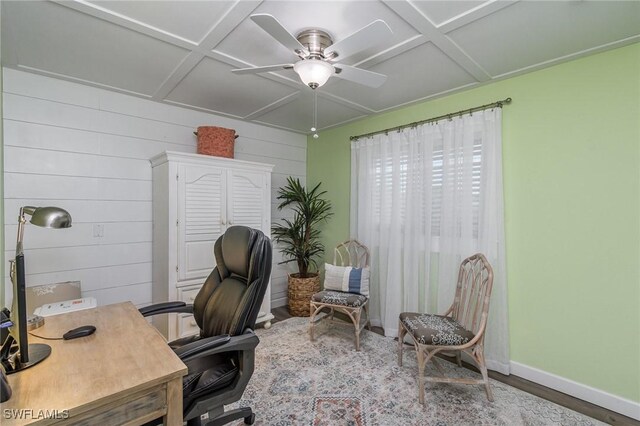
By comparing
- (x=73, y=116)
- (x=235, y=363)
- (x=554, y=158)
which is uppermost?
(x=73, y=116)

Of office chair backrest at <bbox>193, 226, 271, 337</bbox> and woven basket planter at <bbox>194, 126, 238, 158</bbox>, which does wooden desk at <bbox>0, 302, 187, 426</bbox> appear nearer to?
office chair backrest at <bbox>193, 226, 271, 337</bbox>

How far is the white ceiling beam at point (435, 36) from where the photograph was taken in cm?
158

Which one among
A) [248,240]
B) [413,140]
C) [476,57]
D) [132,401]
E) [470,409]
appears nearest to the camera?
[132,401]

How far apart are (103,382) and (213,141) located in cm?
240

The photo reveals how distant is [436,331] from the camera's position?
2096mm

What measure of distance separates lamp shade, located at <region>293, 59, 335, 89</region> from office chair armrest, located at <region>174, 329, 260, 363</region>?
1.49 m

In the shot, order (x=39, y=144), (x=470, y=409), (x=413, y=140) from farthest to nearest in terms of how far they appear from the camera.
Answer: (x=413, y=140)
(x=39, y=144)
(x=470, y=409)

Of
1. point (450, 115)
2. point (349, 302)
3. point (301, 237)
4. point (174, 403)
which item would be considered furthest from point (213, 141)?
point (174, 403)

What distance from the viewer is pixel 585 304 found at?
2.06m

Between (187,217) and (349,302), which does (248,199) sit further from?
(349,302)

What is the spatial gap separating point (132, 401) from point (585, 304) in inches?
108

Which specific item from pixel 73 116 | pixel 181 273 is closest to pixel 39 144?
pixel 73 116

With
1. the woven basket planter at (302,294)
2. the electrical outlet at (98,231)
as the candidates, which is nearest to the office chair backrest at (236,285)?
the electrical outlet at (98,231)

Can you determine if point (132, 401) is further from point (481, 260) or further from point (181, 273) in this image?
point (481, 260)
